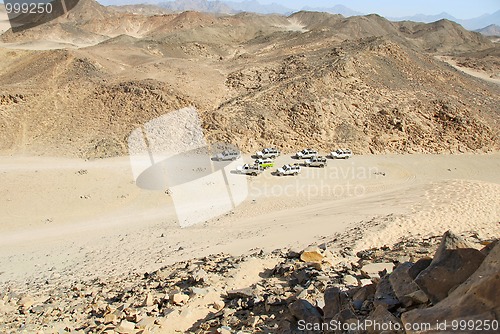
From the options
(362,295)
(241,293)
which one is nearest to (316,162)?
(241,293)

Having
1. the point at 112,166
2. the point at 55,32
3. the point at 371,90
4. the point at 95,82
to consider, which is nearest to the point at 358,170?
the point at 371,90

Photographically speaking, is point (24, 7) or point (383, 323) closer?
point (383, 323)

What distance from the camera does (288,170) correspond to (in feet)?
80.1

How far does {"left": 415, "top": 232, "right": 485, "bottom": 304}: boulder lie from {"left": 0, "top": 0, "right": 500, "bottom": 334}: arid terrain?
0.03m

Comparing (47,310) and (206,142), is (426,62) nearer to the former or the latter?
(206,142)

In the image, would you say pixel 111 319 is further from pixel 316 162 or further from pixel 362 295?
pixel 316 162

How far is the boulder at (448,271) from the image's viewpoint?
5.92m

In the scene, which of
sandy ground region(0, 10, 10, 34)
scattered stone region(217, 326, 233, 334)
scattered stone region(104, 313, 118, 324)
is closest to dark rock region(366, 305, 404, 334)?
scattered stone region(217, 326, 233, 334)

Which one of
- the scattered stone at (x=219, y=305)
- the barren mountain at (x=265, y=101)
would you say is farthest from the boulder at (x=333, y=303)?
the barren mountain at (x=265, y=101)

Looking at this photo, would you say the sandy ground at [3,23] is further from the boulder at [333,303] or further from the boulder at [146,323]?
the boulder at [333,303]

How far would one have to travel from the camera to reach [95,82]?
110ft

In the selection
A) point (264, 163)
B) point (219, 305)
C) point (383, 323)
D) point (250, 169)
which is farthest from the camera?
point (264, 163)

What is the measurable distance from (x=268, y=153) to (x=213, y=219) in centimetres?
943

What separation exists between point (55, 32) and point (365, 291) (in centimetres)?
8126
